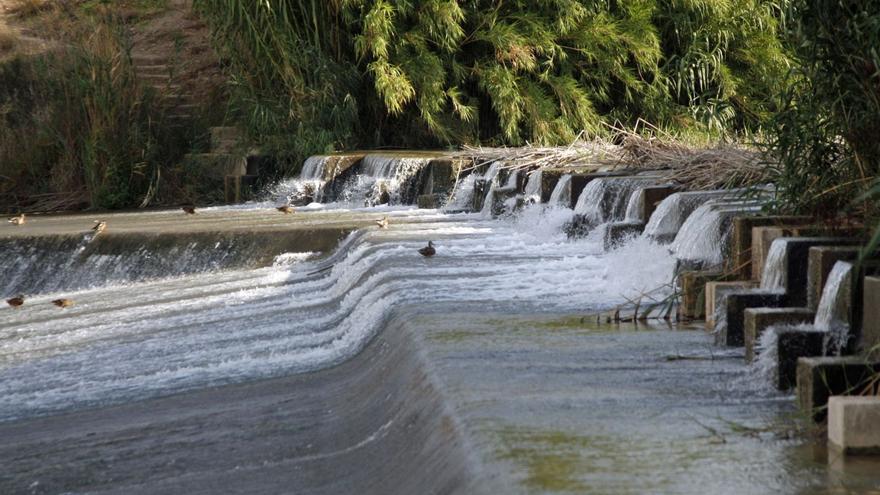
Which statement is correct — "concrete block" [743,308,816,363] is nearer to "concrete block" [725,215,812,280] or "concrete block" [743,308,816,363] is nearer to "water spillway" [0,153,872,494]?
"water spillway" [0,153,872,494]

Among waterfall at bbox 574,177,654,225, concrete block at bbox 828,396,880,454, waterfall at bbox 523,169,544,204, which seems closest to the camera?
concrete block at bbox 828,396,880,454

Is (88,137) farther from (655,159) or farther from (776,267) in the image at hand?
(776,267)

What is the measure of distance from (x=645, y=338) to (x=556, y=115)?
9.65 m

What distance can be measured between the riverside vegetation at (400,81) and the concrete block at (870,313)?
30.3 ft

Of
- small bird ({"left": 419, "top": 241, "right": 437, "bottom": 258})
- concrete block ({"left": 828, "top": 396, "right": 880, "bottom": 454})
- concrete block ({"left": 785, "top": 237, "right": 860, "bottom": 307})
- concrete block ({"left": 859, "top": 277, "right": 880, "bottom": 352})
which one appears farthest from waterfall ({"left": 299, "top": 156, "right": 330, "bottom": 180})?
concrete block ({"left": 828, "top": 396, "right": 880, "bottom": 454})

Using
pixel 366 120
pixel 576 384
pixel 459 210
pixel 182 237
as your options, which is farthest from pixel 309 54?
pixel 576 384

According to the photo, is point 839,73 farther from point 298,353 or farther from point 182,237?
point 182,237

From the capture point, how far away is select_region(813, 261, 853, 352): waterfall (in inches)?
168

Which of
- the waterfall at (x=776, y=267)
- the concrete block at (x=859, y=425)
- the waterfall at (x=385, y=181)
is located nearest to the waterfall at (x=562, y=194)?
the waterfall at (x=385, y=181)

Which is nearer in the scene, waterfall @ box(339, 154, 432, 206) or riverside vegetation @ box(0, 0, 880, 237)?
waterfall @ box(339, 154, 432, 206)

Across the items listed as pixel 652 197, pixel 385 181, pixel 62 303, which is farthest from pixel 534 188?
pixel 62 303

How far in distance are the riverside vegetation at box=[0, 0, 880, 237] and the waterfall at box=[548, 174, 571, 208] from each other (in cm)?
404

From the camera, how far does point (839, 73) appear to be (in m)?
4.96

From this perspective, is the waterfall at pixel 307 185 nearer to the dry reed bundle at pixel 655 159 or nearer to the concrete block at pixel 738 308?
the dry reed bundle at pixel 655 159
